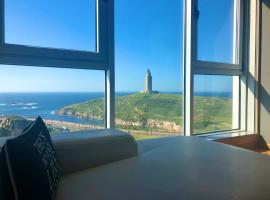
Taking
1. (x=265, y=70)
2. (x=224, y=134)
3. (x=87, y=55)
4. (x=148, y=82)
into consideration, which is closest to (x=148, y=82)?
(x=148, y=82)

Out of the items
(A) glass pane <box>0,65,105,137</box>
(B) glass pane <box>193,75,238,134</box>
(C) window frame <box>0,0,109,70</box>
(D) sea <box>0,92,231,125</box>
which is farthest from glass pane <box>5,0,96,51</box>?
(B) glass pane <box>193,75,238,134</box>

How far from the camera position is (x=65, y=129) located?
2.13m

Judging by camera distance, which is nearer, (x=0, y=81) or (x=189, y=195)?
(x=189, y=195)

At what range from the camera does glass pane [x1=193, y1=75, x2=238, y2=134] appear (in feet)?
9.51

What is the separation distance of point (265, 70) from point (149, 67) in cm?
164

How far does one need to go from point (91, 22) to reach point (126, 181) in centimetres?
153

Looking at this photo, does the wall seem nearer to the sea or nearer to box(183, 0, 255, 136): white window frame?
box(183, 0, 255, 136): white window frame

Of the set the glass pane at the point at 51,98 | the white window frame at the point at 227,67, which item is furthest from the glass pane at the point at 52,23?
the white window frame at the point at 227,67

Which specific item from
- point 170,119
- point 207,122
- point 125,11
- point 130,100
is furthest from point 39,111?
point 207,122

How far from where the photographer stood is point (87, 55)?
2113 mm

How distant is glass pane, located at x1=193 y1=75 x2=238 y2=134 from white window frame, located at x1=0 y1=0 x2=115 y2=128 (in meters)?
1.11

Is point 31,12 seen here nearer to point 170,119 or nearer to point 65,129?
point 65,129

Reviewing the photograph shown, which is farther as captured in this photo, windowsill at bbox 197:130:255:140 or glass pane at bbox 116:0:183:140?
windowsill at bbox 197:130:255:140

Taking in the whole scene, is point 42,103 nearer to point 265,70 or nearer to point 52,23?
point 52,23
